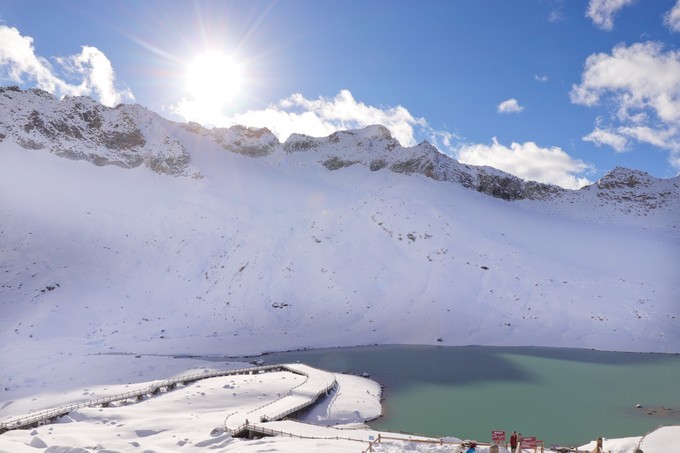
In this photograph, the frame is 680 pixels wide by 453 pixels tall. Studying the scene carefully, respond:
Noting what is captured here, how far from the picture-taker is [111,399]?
36469 millimetres

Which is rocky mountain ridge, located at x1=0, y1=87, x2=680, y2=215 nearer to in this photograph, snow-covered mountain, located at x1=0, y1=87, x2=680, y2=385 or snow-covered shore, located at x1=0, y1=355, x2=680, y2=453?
snow-covered mountain, located at x1=0, y1=87, x2=680, y2=385

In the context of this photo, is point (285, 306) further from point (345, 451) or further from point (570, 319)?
point (345, 451)

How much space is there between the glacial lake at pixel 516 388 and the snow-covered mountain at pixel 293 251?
861 cm

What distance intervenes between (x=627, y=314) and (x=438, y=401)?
5607 centimetres

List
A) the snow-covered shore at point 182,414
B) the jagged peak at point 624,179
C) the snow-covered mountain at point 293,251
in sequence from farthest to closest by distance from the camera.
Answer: the jagged peak at point 624,179, the snow-covered mountain at point 293,251, the snow-covered shore at point 182,414

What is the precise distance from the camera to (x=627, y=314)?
256 ft

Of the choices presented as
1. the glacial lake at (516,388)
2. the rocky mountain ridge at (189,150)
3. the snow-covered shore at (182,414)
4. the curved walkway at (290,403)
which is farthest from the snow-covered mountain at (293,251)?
the curved walkway at (290,403)

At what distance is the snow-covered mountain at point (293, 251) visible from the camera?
2913 inches

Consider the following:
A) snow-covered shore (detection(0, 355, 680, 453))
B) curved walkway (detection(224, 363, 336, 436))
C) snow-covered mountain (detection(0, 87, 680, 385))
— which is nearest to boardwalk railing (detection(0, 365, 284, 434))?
snow-covered shore (detection(0, 355, 680, 453))

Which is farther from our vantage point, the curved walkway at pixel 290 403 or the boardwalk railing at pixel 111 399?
the boardwalk railing at pixel 111 399

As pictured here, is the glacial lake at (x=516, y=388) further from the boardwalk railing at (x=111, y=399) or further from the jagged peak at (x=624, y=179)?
the jagged peak at (x=624, y=179)

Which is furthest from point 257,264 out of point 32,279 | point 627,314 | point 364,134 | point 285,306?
point 364,134

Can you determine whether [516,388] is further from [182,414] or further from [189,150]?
[189,150]

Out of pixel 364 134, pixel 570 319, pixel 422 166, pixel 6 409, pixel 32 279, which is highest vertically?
pixel 364 134
